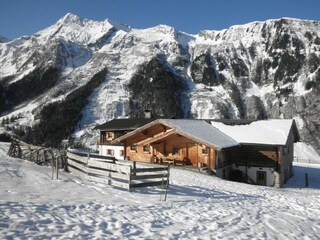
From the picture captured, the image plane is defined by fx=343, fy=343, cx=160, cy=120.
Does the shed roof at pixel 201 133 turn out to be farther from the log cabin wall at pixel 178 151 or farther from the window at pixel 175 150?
the window at pixel 175 150

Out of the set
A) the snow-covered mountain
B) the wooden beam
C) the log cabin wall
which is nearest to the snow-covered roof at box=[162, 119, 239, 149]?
the wooden beam

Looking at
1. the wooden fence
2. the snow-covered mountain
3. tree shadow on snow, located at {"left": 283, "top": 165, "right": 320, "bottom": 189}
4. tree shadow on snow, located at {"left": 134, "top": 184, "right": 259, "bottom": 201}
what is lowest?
tree shadow on snow, located at {"left": 283, "top": 165, "right": 320, "bottom": 189}

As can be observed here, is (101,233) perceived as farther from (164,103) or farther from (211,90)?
(211,90)

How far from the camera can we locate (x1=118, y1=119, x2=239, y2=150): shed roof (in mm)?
32094

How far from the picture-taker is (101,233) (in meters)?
9.79

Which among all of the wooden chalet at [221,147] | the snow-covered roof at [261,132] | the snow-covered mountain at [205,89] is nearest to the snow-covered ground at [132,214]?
the wooden chalet at [221,147]

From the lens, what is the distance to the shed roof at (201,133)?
32094mm

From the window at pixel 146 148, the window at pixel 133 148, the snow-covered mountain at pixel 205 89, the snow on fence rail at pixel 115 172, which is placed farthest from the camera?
the snow-covered mountain at pixel 205 89

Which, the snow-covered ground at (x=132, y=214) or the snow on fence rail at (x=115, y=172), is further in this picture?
the snow on fence rail at (x=115, y=172)

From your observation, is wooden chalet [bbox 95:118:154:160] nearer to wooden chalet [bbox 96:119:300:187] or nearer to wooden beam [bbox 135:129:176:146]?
wooden chalet [bbox 96:119:300:187]

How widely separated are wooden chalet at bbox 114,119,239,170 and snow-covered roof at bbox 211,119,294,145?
1401mm

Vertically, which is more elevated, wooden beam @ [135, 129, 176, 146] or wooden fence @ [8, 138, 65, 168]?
wooden beam @ [135, 129, 176, 146]

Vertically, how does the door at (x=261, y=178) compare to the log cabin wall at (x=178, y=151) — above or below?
below

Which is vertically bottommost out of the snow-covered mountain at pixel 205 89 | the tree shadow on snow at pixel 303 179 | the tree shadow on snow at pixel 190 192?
the tree shadow on snow at pixel 303 179
